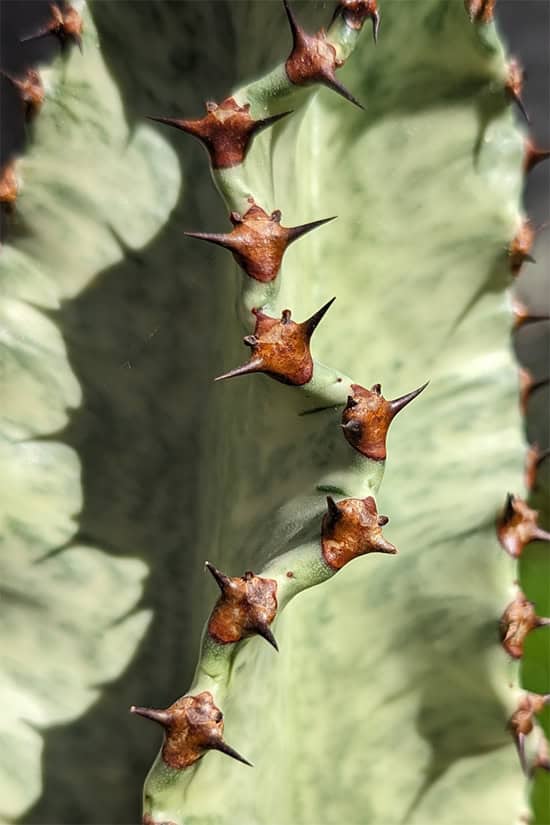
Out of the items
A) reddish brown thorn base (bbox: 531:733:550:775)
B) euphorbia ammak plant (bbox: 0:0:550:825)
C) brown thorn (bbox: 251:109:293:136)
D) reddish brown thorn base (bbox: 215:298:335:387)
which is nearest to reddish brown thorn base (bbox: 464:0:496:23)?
euphorbia ammak plant (bbox: 0:0:550:825)

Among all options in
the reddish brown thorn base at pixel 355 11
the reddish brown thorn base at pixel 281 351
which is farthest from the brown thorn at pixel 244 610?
the reddish brown thorn base at pixel 355 11

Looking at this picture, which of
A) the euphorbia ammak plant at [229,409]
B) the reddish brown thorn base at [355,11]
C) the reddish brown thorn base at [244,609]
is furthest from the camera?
the euphorbia ammak plant at [229,409]

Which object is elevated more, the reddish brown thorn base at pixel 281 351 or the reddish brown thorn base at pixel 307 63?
the reddish brown thorn base at pixel 307 63

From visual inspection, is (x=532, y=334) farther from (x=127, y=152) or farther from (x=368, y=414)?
(x=368, y=414)

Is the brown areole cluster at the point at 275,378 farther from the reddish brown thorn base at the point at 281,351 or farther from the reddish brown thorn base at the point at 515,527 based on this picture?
the reddish brown thorn base at the point at 515,527

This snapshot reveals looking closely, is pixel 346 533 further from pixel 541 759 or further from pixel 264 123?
pixel 541 759
